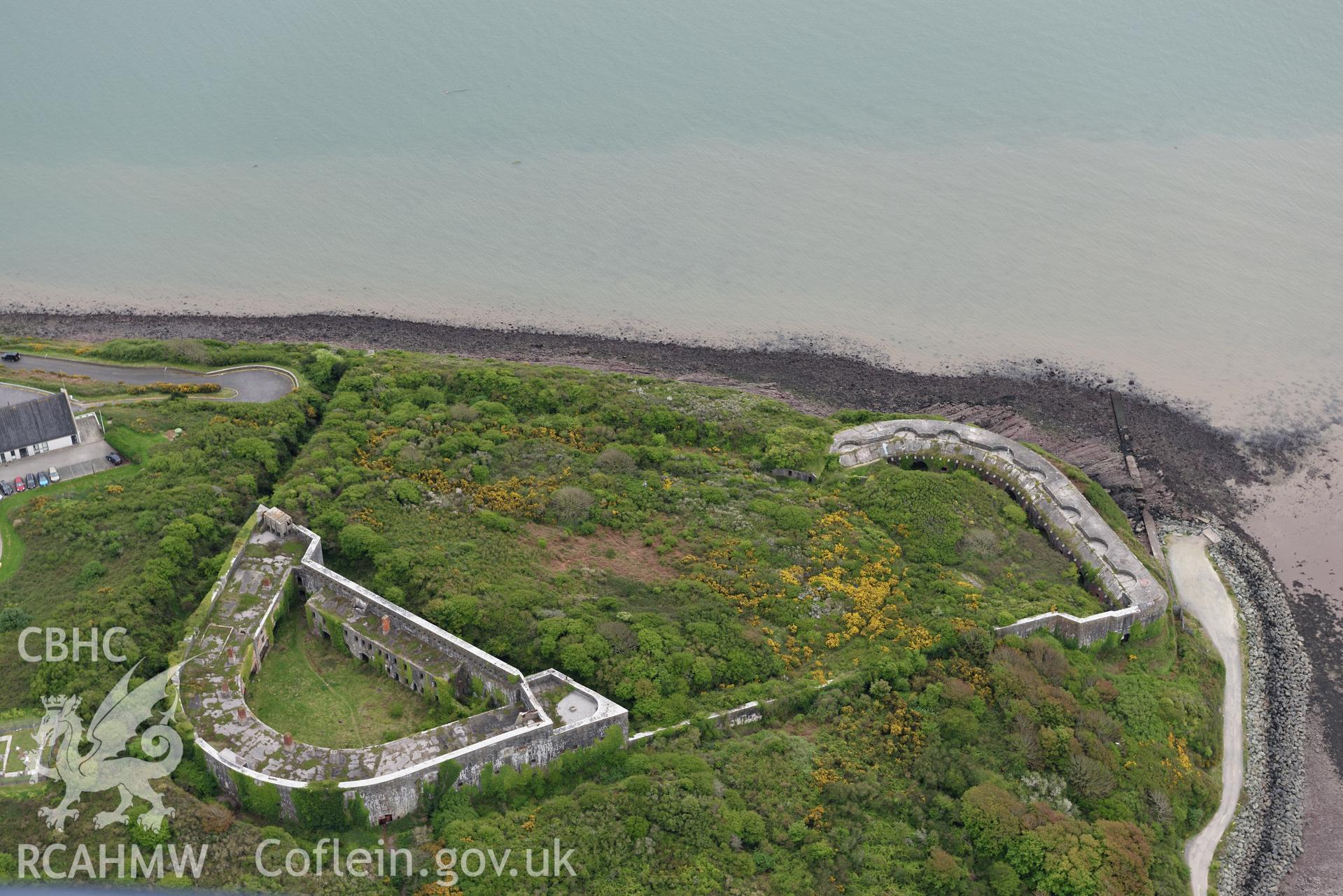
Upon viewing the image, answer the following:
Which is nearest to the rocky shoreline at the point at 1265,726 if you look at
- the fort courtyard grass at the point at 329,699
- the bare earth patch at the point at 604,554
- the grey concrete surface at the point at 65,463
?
the bare earth patch at the point at 604,554

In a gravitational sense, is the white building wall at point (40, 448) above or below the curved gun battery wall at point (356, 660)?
above

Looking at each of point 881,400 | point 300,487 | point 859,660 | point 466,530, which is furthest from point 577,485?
point 881,400

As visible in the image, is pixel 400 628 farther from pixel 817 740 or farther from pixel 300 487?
pixel 817 740

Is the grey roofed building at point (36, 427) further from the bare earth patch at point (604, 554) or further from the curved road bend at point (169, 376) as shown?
the bare earth patch at point (604, 554)

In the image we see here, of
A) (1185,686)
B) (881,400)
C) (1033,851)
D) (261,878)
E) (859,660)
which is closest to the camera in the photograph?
(261,878)

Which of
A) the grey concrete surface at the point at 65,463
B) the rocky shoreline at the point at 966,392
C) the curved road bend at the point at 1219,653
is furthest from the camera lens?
the rocky shoreline at the point at 966,392

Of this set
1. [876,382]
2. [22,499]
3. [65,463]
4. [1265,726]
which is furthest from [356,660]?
[1265,726]

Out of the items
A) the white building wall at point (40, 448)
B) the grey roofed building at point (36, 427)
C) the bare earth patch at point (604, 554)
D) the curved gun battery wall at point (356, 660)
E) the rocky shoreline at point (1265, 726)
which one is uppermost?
the grey roofed building at point (36, 427)
